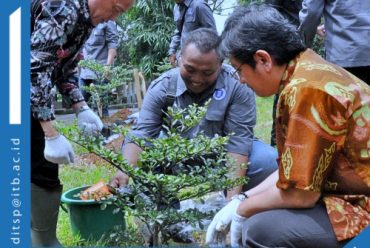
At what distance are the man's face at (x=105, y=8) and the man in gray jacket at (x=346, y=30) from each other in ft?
4.98

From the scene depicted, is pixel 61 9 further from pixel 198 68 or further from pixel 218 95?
pixel 218 95

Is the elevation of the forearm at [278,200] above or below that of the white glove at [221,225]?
above

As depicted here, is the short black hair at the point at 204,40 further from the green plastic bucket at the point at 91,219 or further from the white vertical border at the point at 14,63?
the white vertical border at the point at 14,63

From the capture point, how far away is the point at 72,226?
9.14 ft

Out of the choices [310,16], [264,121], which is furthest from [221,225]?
[264,121]

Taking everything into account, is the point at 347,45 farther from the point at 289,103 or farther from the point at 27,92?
the point at 27,92

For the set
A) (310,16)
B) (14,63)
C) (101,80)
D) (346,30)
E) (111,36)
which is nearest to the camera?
(14,63)

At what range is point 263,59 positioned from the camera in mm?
1804

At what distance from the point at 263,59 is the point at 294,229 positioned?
0.56m

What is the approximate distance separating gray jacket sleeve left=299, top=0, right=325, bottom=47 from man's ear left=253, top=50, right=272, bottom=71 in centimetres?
154

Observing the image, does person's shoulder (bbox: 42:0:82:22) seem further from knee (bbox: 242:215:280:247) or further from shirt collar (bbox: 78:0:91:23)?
knee (bbox: 242:215:280:247)

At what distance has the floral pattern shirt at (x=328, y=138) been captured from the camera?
162cm

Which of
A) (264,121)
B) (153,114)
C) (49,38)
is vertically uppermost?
(49,38)

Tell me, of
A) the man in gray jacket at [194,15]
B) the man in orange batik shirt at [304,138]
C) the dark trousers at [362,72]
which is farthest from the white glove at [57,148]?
the man in gray jacket at [194,15]
